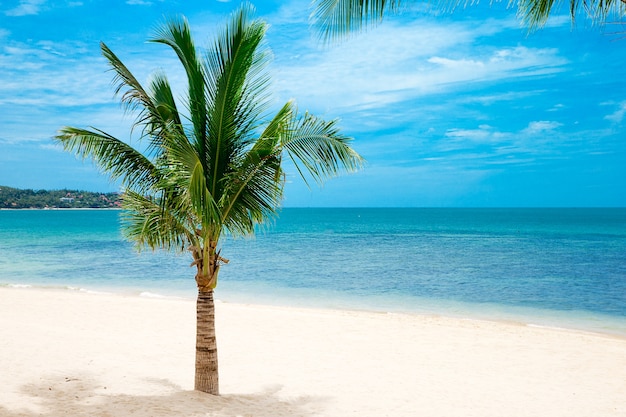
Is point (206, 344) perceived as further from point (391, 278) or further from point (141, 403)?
point (391, 278)

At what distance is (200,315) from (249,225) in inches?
49.9

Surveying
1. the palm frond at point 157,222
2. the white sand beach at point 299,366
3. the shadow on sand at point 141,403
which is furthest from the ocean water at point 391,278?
the shadow on sand at point 141,403

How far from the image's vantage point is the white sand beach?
6820mm

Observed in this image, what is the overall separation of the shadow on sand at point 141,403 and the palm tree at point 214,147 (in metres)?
0.47

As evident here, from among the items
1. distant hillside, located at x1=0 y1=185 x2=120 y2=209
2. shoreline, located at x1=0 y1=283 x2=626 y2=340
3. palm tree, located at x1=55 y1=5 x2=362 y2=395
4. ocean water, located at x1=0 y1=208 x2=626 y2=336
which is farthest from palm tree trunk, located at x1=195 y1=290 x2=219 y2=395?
distant hillside, located at x1=0 y1=185 x2=120 y2=209

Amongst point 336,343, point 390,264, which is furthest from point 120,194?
point 390,264

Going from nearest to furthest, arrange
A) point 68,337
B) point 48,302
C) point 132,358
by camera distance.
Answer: point 132,358 < point 68,337 < point 48,302

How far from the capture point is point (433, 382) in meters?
8.53

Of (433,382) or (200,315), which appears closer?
(200,315)

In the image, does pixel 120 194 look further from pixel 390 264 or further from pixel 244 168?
pixel 390 264

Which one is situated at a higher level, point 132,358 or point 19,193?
point 19,193

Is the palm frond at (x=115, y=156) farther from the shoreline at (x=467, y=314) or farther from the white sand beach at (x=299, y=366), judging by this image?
the shoreline at (x=467, y=314)

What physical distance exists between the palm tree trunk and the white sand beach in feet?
0.63

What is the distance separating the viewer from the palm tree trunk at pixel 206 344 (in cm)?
651
